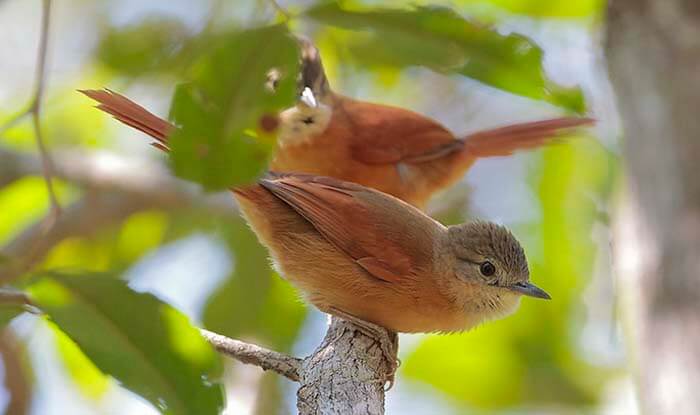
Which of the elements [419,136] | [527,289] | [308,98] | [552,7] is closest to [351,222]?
[527,289]

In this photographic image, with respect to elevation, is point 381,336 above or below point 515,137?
below

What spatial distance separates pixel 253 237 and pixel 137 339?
2.11 meters

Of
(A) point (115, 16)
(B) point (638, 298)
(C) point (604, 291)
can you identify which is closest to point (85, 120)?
(A) point (115, 16)

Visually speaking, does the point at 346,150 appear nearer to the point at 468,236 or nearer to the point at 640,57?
the point at 468,236

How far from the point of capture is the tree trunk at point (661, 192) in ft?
10.9

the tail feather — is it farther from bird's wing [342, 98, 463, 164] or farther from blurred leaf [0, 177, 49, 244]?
blurred leaf [0, 177, 49, 244]

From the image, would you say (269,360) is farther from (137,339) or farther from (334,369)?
(137,339)

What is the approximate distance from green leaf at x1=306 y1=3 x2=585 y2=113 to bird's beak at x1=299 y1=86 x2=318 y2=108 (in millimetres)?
636

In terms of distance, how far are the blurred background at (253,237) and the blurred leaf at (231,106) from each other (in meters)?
1.66

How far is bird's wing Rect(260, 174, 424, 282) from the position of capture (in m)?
3.47

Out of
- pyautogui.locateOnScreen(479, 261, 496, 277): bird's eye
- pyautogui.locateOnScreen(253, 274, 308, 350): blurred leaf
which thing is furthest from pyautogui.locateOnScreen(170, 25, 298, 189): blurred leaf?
pyautogui.locateOnScreen(253, 274, 308, 350): blurred leaf

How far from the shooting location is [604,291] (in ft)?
18.6

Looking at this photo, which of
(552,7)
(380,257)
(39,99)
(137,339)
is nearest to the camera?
(137,339)

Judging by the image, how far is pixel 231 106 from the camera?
8.39ft
